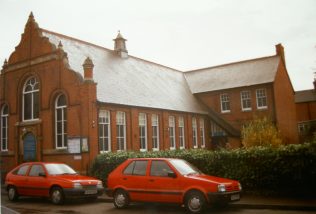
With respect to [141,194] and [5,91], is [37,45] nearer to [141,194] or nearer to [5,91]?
[5,91]

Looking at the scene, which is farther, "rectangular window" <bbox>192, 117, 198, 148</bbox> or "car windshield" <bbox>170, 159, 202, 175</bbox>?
"rectangular window" <bbox>192, 117, 198, 148</bbox>

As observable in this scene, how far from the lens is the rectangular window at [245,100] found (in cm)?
3400

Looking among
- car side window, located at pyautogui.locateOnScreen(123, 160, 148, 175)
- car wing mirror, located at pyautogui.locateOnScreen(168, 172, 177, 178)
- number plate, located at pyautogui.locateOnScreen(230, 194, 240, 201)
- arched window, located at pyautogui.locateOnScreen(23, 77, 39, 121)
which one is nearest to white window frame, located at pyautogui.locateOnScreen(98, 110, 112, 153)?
arched window, located at pyautogui.locateOnScreen(23, 77, 39, 121)

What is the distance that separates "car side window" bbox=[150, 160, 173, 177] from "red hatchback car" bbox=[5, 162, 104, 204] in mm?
3300

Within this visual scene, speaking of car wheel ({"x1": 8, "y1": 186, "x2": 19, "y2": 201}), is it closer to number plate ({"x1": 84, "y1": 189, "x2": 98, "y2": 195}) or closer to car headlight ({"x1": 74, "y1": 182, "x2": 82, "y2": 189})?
car headlight ({"x1": 74, "y1": 182, "x2": 82, "y2": 189})

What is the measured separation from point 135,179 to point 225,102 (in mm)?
24651

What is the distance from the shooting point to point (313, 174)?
498 inches

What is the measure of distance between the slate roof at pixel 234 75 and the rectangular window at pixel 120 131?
566 inches

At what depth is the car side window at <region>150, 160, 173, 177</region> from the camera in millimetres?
11562

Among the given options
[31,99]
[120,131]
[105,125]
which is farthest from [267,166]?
[31,99]

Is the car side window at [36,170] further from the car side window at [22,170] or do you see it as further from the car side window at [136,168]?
the car side window at [136,168]

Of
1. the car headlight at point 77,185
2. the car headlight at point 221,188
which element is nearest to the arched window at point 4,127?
the car headlight at point 77,185

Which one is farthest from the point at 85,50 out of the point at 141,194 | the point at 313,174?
the point at 313,174

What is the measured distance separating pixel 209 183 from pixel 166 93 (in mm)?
20555
